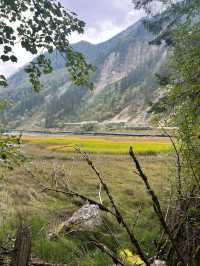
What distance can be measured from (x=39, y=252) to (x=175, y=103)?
4.35 metres

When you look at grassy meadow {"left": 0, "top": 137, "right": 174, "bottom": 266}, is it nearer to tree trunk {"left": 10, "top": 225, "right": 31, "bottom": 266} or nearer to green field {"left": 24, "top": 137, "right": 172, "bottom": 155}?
tree trunk {"left": 10, "top": 225, "right": 31, "bottom": 266}

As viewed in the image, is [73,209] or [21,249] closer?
[21,249]

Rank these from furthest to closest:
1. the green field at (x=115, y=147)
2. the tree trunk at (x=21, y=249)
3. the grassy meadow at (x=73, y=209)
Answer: the green field at (x=115, y=147), the grassy meadow at (x=73, y=209), the tree trunk at (x=21, y=249)

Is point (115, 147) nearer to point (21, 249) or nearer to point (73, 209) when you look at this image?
point (73, 209)

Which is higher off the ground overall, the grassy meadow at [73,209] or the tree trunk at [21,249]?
the tree trunk at [21,249]

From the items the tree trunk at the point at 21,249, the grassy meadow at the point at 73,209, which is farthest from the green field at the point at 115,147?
the tree trunk at the point at 21,249

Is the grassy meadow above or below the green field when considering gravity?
below

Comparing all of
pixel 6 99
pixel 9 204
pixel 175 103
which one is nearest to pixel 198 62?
pixel 175 103

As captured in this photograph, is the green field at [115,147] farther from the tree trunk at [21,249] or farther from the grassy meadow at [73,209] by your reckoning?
the tree trunk at [21,249]

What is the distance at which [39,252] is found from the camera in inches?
377

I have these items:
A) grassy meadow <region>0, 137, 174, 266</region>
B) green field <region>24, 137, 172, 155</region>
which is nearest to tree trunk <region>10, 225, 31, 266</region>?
grassy meadow <region>0, 137, 174, 266</region>

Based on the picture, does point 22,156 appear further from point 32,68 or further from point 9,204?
point 9,204

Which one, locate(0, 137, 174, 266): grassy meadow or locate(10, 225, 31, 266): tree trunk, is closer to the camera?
locate(10, 225, 31, 266): tree trunk

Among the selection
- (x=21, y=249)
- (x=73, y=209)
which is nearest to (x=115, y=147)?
(x=73, y=209)
